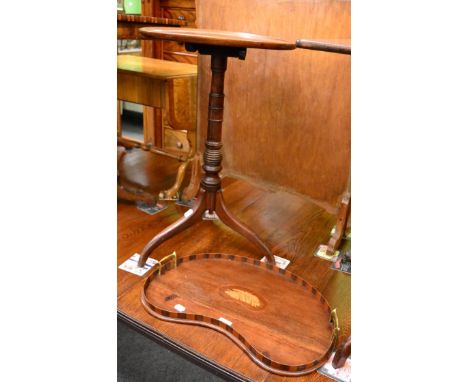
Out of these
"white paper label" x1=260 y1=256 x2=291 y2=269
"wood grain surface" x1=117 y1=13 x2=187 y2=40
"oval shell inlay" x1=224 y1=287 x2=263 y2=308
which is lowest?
"oval shell inlay" x1=224 y1=287 x2=263 y2=308

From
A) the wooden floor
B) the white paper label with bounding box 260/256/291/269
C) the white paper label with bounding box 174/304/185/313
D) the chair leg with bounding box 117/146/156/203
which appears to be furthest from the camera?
the chair leg with bounding box 117/146/156/203

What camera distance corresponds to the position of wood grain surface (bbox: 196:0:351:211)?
6.32 ft

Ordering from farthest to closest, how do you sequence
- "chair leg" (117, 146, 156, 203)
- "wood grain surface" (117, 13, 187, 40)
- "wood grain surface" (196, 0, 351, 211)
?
"chair leg" (117, 146, 156, 203) → "wood grain surface" (117, 13, 187, 40) → "wood grain surface" (196, 0, 351, 211)

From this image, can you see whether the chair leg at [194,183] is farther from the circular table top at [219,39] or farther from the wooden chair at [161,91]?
the circular table top at [219,39]

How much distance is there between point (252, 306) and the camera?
1470mm

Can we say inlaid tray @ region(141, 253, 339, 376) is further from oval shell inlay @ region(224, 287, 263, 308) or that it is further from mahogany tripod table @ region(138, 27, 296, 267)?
mahogany tripod table @ region(138, 27, 296, 267)

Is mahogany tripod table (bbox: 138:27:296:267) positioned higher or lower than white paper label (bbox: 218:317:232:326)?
higher

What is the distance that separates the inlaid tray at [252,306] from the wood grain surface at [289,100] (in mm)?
672

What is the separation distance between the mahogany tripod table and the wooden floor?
0.48ft

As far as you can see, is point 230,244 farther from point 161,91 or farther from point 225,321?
point 161,91

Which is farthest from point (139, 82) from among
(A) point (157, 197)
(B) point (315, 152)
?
(B) point (315, 152)

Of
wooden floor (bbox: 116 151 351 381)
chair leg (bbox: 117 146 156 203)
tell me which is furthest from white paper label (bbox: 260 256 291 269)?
chair leg (bbox: 117 146 156 203)

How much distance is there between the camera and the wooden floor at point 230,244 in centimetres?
127
